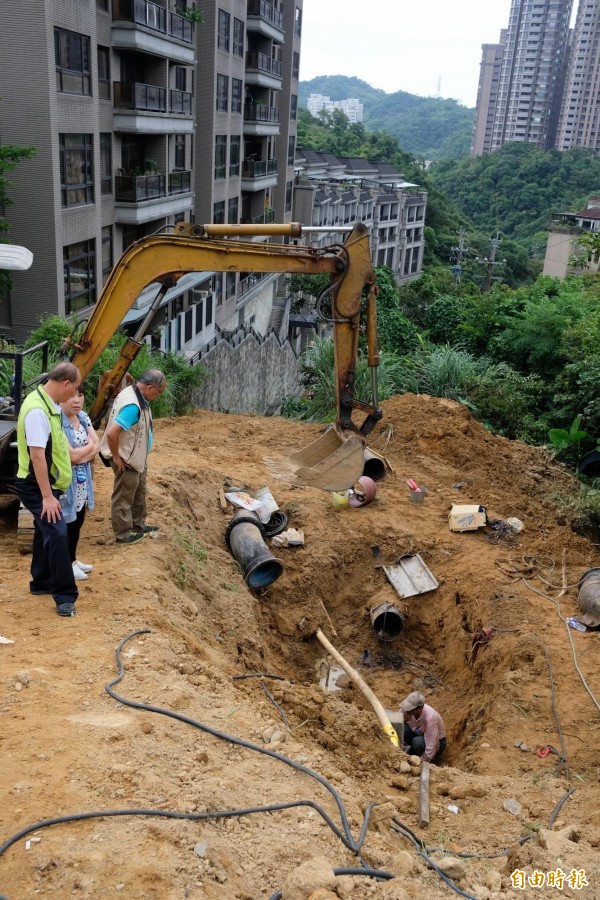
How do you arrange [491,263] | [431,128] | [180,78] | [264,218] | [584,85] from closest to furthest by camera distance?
[180,78], [264,218], [491,263], [584,85], [431,128]

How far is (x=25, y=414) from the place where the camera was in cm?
568

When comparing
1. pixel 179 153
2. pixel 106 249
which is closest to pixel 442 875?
pixel 106 249

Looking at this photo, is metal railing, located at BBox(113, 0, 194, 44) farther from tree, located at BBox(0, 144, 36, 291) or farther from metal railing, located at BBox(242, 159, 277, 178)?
metal railing, located at BBox(242, 159, 277, 178)

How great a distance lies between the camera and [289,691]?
672 centimetres

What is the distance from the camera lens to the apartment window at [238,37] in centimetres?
2991

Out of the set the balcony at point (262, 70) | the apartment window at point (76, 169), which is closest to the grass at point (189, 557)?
the apartment window at point (76, 169)

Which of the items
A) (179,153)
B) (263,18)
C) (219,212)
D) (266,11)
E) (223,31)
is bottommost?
(219,212)

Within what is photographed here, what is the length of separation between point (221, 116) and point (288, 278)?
36.9ft

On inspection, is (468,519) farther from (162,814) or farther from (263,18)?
(263,18)

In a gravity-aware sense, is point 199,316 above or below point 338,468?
below

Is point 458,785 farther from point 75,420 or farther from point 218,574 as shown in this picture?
point 75,420

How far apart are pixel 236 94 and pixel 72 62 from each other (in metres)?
14.1

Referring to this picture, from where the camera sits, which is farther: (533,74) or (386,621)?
(533,74)

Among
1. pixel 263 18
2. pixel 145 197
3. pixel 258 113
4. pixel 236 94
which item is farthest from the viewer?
pixel 258 113
